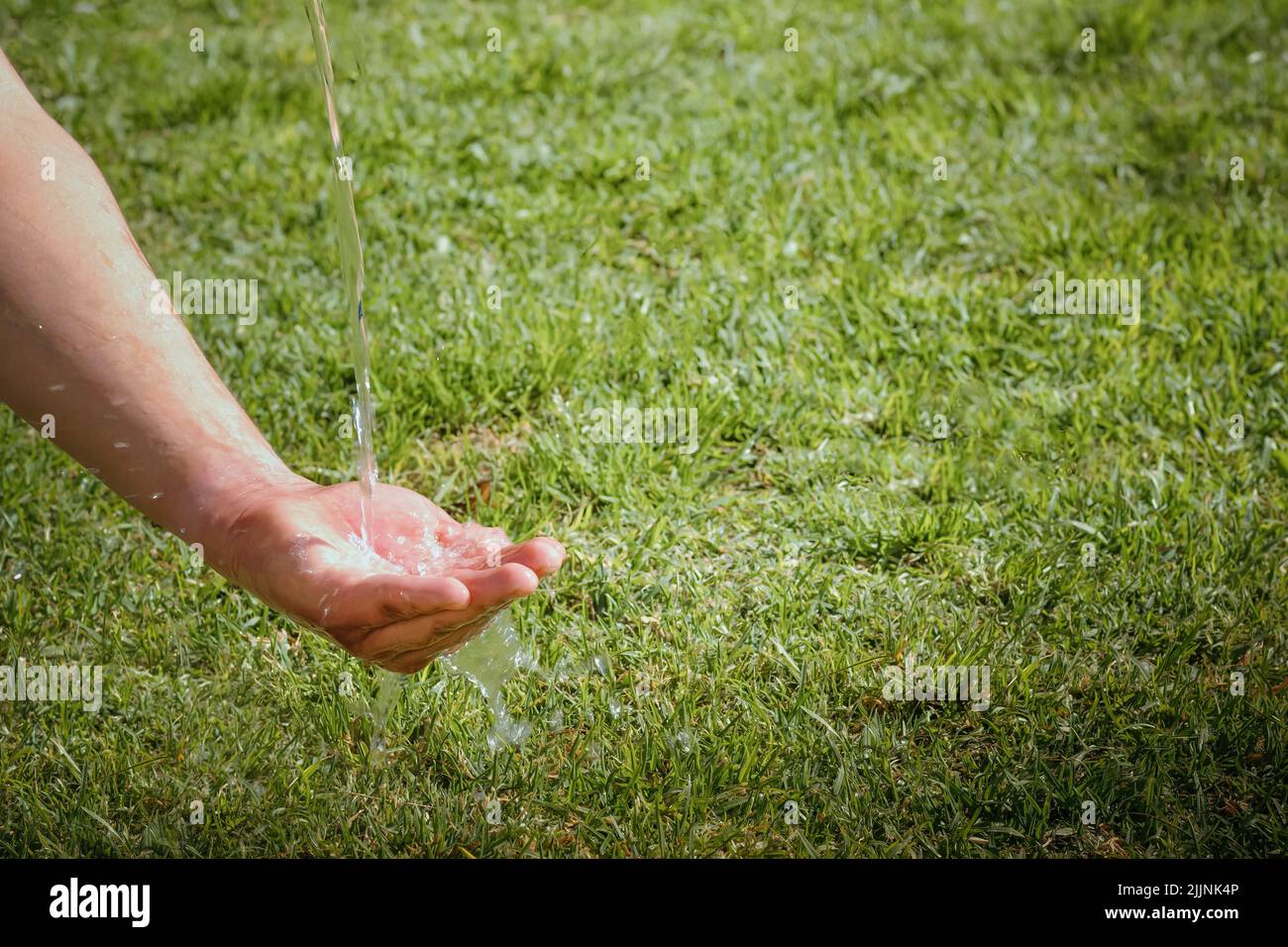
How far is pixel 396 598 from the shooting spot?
7.04 feet

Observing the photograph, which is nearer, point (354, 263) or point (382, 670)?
point (382, 670)

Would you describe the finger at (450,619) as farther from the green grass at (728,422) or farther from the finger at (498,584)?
the green grass at (728,422)

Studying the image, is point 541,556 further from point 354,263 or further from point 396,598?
point 354,263

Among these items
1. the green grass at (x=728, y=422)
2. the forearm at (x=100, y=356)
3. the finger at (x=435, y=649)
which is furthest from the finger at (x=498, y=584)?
the green grass at (x=728, y=422)

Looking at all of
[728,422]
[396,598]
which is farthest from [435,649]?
[728,422]

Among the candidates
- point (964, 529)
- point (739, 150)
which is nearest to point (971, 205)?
point (739, 150)

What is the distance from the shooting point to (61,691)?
2.87m

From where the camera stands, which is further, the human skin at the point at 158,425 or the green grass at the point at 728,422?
the green grass at the point at 728,422

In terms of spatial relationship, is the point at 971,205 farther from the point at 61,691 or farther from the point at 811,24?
the point at 61,691

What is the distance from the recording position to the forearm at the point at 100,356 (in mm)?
2258

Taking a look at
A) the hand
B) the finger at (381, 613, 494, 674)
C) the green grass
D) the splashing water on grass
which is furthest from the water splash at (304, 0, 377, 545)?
the finger at (381, 613, 494, 674)

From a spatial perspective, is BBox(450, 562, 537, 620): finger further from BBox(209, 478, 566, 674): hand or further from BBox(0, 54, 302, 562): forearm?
BBox(0, 54, 302, 562): forearm

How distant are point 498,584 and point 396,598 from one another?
0.17 meters

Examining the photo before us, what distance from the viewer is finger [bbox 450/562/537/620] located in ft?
6.97
